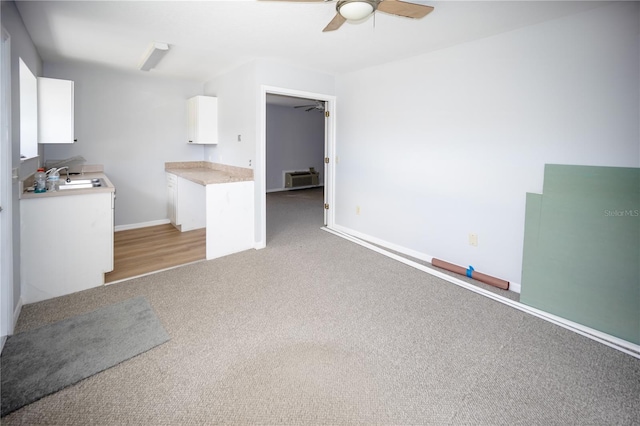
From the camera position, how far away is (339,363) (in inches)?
79.6

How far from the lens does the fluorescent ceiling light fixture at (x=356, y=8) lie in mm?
2037

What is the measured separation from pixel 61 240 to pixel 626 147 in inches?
175

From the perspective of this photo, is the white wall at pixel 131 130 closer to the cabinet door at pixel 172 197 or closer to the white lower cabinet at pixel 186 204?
the cabinet door at pixel 172 197

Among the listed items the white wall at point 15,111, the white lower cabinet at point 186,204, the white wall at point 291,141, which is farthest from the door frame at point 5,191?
the white wall at point 291,141

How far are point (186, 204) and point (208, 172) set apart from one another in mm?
607

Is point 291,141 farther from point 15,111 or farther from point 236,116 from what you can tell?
point 15,111

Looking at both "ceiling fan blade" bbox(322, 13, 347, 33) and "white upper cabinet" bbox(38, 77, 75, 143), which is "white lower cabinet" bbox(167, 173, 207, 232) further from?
"ceiling fan blade" bbox(322, 13, 347, 33)

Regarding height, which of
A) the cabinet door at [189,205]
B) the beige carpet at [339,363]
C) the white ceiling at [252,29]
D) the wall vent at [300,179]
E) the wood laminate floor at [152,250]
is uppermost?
the white ceiling at [252,29]

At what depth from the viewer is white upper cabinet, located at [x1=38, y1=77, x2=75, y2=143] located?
344 cm

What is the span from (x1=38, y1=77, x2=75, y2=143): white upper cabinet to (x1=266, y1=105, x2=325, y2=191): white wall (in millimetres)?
5529

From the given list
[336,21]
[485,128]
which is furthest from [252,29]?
[485,128]

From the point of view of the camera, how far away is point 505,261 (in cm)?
312

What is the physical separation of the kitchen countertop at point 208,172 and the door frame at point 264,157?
179 millimetres

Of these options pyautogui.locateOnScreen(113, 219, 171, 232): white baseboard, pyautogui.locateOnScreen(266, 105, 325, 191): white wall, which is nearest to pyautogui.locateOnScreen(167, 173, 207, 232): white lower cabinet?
pyautogui.locateOnScreen(113, 219, 171, 232): white baseboard
